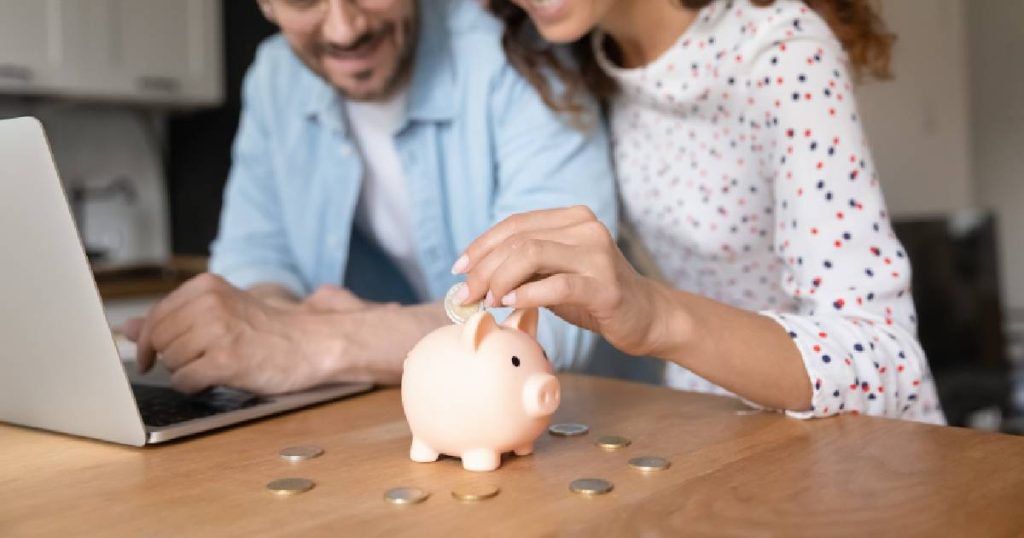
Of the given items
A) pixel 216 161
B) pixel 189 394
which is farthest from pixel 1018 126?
pixel 189 394

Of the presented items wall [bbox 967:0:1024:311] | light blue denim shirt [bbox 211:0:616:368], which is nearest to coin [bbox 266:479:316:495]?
light blue denim shirt [bbox 211:0:616:368]

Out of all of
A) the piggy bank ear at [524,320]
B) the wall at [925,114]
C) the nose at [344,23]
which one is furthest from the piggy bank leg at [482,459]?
the wall at [925,114]

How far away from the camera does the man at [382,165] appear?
1.22 m

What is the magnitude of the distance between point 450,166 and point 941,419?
69 cm

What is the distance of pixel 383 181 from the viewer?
1473 millimetres

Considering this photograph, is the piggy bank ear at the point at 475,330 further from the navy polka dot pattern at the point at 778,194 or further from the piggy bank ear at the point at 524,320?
the navy polka dot pattern at the point at 778,194

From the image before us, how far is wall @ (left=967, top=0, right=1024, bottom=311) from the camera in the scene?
Result: 4.29 metres

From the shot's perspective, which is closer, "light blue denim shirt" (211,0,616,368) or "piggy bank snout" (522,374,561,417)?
"piggy bank snout" (522,374,561,417)

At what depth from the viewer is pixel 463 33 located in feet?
4.55

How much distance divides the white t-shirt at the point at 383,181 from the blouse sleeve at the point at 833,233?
547 mm

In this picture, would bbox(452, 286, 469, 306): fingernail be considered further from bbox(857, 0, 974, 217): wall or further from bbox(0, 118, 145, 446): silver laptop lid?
bbox(857, 0, 974, 217): wall

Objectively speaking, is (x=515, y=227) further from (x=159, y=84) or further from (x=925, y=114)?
(x=925, y=114)

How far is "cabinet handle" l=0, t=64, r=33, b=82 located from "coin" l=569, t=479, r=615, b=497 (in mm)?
2819

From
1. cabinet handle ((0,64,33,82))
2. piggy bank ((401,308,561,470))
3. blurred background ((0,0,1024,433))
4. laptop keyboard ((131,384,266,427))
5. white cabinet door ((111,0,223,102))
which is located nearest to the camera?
piggy bank ((401,308,561,470))
